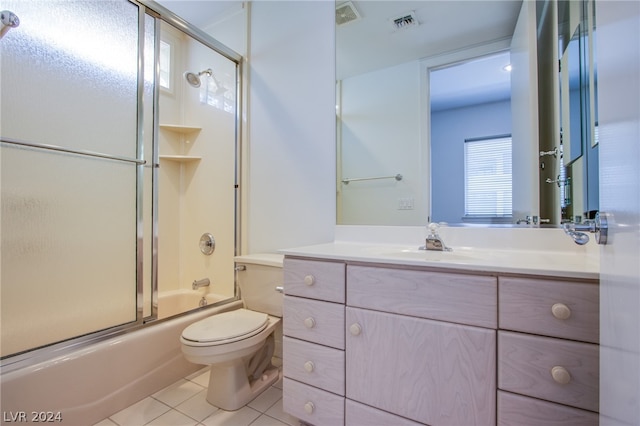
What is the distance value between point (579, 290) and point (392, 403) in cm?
68

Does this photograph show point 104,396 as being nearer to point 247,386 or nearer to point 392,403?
point 247,386

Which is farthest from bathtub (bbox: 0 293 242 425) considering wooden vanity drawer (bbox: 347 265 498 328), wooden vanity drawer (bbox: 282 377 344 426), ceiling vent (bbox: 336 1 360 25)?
ceiling vent (bbox: 336 1 360 25)

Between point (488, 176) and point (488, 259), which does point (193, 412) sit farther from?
point (488, 176)

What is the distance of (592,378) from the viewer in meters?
0.73

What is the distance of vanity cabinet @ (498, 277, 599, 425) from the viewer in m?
0.73

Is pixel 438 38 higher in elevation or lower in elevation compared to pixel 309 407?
higher

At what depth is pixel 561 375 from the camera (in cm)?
75

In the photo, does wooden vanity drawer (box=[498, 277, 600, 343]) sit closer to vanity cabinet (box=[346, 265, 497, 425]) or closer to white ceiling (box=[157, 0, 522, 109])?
vanity cabinet (box=[346, 265, 497, 425])

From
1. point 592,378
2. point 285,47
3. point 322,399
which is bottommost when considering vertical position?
point 322,399

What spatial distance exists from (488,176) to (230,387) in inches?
62.9

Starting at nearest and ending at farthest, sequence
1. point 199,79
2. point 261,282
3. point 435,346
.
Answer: point 435,346 < point 261,282 < point 199,79

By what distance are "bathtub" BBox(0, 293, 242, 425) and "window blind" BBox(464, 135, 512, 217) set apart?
171 centimetres

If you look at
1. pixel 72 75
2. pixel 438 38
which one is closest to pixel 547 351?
pixel 438 38

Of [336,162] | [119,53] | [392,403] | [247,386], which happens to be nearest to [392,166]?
[336,162]
